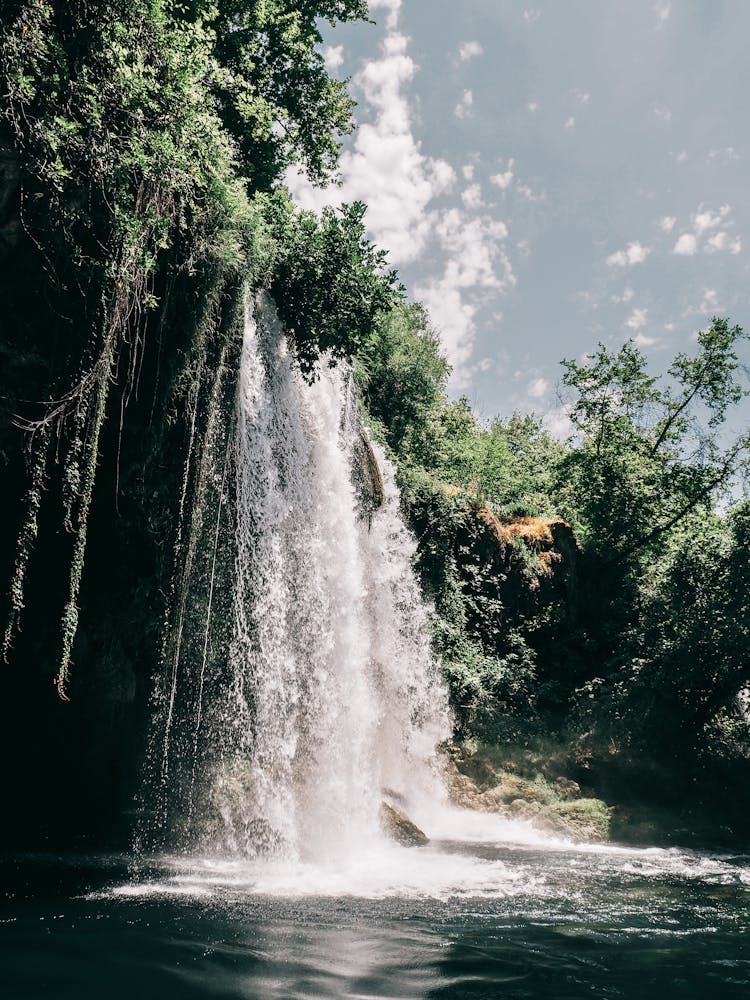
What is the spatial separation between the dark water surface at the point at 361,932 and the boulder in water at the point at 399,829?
47.6 inches

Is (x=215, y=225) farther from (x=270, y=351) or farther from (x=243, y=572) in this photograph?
(x=243, y=572)

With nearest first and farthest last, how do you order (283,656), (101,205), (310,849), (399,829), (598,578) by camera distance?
(101,205), (310,849), (283,656), (399,829), (598,578)

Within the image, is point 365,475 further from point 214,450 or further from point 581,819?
point 581,819

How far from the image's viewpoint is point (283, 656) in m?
9.45

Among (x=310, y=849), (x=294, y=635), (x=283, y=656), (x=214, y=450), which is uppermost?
(x=214, y=450)

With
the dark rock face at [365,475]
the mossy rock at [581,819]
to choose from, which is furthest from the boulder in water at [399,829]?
the dark rock face at [365,475]

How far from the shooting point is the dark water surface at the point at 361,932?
428 cm

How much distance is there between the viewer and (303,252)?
9.98m

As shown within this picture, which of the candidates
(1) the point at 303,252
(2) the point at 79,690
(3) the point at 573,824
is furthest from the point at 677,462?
(2) the point at 79,690

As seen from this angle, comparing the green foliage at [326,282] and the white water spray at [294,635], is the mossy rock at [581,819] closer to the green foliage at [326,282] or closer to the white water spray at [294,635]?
the white water spray at [294,635]

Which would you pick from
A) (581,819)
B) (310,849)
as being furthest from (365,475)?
(581,819)

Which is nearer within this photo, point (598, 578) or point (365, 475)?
point (365, 475)

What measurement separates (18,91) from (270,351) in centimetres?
519

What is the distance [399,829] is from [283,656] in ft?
11.2
